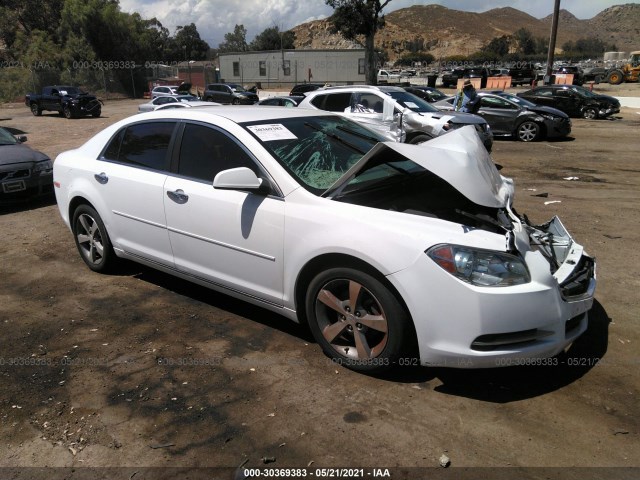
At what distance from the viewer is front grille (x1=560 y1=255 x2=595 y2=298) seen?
3082 millimetres

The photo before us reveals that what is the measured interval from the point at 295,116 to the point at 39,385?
2693 mm

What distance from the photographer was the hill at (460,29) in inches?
5374

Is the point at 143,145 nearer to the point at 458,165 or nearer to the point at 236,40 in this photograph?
the point at 458,165

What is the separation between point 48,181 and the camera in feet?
26.6

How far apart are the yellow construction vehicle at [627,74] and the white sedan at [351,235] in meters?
46.1

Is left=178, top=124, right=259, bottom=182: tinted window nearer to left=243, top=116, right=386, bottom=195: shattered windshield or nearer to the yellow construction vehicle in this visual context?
left=243, top=116, right=386, bottom=195: shattered windshield

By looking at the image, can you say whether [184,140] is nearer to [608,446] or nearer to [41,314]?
[41,314]

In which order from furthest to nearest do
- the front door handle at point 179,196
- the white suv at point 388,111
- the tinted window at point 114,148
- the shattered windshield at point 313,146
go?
1. the white suv at point 388,111
2. the tinted window at point 114,148
3. the front door handle at point 179,196
4. the shattered windshield at point 313,146

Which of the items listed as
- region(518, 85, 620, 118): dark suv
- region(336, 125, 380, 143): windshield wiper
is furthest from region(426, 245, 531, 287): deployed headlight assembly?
region(518, 85, 620, 118): dark suv

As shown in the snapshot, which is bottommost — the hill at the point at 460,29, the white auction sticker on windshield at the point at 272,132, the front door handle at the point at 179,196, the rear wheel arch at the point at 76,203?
the rear wheel arch at the point at 76,203

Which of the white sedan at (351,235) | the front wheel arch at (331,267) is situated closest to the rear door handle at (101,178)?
the white sedan at (351,235)

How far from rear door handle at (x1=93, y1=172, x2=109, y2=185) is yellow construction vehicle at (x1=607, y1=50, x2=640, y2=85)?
47.3 metres

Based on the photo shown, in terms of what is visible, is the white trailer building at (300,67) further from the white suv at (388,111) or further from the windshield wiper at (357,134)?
the windshield wiper at (357,134)

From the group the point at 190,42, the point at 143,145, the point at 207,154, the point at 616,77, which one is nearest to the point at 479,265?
the point at 207,154
